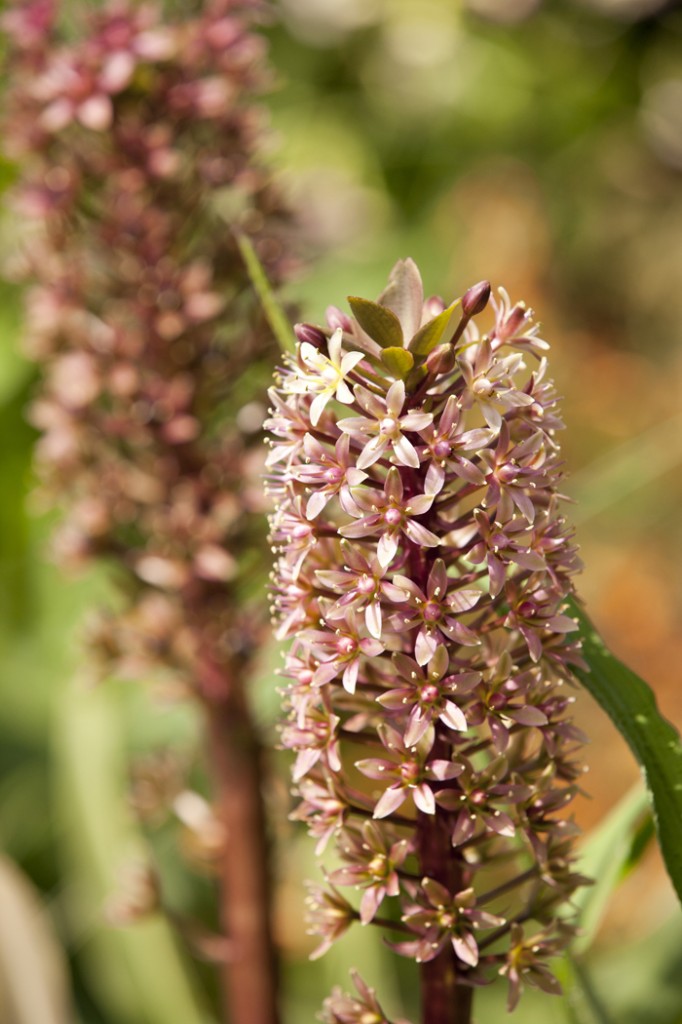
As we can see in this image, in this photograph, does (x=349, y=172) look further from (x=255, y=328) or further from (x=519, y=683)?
(x=519, y=683)

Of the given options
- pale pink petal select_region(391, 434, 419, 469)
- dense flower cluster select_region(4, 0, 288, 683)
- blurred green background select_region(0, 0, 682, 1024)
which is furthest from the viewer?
blurred green background select_region(0, 0, 682, 1024)

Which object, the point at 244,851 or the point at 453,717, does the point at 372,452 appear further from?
the point at 244,851

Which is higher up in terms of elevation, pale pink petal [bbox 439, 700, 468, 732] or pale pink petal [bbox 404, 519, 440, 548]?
pale pink petal [bbox 404, 519, 440, 548]

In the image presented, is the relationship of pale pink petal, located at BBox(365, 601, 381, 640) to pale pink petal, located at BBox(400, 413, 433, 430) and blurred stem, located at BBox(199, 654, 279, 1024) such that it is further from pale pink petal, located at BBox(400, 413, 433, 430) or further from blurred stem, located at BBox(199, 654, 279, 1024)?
blurred stem, located at BBox(199, 654, 279, 1024)

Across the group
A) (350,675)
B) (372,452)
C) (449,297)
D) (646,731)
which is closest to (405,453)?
(372,452)

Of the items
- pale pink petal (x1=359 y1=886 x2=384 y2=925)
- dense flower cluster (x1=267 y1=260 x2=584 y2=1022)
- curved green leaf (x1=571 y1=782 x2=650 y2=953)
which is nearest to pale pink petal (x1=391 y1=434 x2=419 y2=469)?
dense flower cluster (x1=267 y1=260 x2=584 y2=1022)

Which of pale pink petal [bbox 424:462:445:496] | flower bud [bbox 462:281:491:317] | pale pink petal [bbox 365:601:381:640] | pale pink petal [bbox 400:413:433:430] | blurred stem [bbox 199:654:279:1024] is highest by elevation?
flower bud [bbox 462:281:491:317]
